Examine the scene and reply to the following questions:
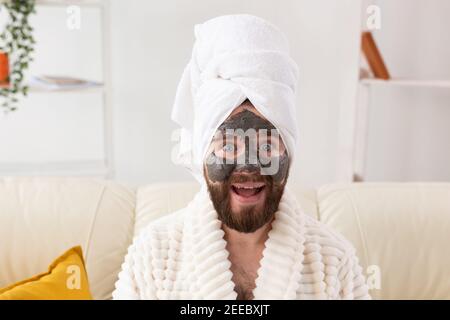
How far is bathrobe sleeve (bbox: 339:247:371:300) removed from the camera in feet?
1.75

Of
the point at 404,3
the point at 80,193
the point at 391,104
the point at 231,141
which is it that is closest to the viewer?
the point at 231,141

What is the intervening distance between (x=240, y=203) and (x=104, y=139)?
1518mm

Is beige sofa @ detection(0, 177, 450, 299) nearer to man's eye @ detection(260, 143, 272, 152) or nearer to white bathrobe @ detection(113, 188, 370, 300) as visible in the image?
white bathrobe @ detection(113, 188, 370, 300)

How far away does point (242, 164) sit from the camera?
17.0 inches

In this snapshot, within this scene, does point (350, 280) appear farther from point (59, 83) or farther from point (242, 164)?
point (59, 83)

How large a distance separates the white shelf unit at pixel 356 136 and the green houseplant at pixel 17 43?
1.03 metres

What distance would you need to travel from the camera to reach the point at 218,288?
1.62 feet

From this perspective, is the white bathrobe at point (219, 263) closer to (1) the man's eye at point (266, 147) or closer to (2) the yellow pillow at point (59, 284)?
(1) the man's eye at point (266, 147)

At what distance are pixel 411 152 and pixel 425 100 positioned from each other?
0.18 metres

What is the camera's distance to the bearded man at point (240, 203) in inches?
17.6

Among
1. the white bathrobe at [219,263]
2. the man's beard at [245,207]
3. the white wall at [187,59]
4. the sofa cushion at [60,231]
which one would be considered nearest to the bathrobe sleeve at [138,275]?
the white bathrobe at [219,263]
